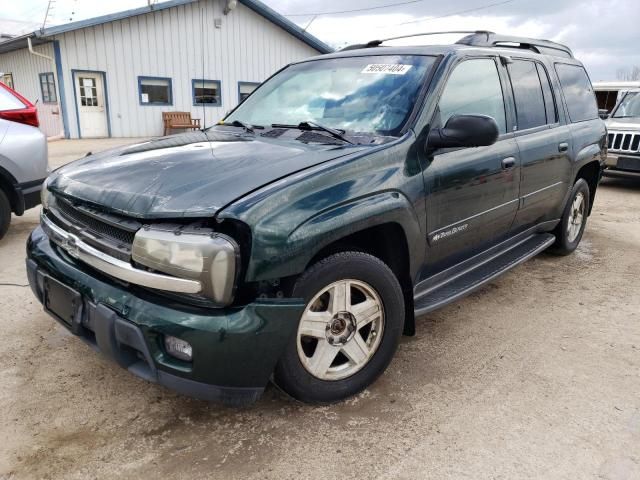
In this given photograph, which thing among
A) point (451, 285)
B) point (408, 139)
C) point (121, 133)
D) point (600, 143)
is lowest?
point (121, 133)

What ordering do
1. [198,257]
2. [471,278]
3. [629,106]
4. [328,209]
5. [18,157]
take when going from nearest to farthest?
[198,257]
[328,209]
[471,278]
[18,157]
[629,106]

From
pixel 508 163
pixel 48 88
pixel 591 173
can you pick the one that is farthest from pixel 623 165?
pixel 48 88

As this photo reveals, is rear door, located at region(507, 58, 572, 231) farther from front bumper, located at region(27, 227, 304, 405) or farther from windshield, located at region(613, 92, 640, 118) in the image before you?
windshield, located at region(613, 92, 640, 118)

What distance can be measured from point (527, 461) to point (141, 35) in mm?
17758

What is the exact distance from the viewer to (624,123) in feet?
30.7

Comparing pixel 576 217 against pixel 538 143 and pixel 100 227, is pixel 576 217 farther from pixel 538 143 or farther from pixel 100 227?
pixel 100 227

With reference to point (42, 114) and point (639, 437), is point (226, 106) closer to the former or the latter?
point (42, 114)

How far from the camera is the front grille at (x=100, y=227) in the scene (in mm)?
2221

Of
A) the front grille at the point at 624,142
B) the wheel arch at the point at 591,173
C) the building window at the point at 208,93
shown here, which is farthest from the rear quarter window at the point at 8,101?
the building window at the point at 208,93

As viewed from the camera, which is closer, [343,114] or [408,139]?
[408,139]

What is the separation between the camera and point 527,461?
7.32ft

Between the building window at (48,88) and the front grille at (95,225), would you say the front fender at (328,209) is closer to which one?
the front grille at (95,225)

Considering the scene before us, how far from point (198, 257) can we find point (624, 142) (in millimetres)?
9346

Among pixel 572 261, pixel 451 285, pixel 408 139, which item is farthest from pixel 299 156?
pixel 572 261
